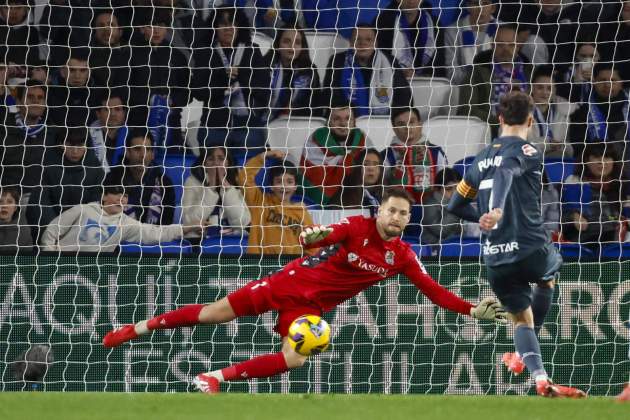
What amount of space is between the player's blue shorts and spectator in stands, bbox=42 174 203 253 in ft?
11.3

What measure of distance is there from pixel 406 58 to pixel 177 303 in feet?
10.1

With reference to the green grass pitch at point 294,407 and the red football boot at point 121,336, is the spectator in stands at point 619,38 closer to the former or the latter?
the green grass pitch at point 294,407

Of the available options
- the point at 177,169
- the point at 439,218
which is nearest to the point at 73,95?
the point at 177,169

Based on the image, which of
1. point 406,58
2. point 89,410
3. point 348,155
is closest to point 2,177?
point 348,155

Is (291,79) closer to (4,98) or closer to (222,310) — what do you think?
(4,98)

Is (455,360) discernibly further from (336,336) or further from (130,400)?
(130,400)

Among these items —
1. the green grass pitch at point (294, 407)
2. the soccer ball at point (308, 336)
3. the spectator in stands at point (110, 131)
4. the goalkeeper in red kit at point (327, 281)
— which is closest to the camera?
the green grass pitch at point (294, 407)

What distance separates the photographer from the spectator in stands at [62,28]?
421 inches

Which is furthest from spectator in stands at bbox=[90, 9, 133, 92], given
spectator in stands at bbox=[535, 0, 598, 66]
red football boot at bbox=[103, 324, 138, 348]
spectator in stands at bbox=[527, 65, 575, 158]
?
spectator in stands at bbox=[535, 0, 598, 66]

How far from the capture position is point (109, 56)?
10.4 m

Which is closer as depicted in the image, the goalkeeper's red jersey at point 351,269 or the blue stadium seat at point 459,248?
the goalkeeper's red jersey at point 351,269

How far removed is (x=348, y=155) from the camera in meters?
9.97

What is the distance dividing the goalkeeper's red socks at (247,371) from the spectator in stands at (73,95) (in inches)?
147

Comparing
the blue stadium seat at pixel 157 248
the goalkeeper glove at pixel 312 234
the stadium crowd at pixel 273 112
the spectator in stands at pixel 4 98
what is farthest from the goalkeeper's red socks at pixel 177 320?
the spectator in stands at pixel 4 98
